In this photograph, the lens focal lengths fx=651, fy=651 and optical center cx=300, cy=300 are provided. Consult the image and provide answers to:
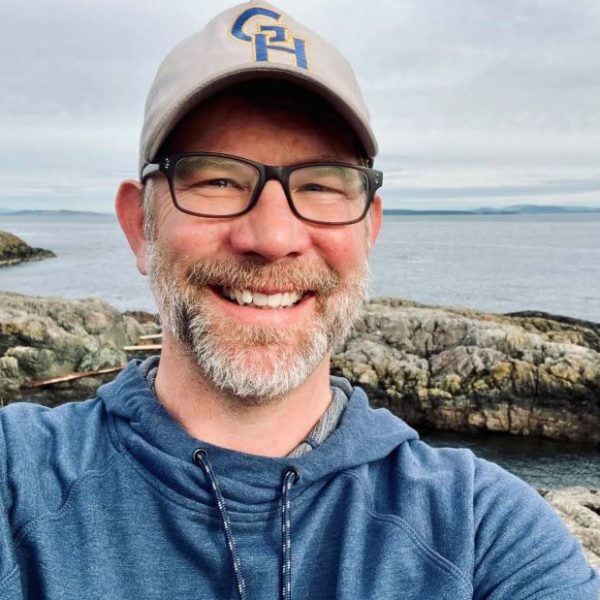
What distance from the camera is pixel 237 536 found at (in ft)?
6.86

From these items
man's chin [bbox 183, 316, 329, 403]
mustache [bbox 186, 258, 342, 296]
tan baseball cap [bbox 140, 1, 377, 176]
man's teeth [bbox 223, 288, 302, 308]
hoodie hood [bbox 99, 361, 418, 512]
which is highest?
tan baseball cap [bbox 140, 1, 377, 176]

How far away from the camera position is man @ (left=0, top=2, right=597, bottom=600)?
201 cm

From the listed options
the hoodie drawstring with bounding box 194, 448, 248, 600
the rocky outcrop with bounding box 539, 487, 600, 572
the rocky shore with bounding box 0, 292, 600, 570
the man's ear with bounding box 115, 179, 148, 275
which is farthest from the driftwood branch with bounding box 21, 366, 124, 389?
the hoodie drawstring with bounding box 194, 448, 248, 600

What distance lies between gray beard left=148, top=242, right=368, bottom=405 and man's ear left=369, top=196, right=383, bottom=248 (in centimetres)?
45

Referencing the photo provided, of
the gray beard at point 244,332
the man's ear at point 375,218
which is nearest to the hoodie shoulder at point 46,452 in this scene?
the gray beard at point 244,332

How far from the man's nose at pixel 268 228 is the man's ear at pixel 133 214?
56 cm

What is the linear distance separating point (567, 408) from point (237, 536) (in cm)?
2422

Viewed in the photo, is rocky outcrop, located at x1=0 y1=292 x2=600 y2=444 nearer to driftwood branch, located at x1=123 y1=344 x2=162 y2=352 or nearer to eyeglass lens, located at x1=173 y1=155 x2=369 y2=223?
driftwood branch, located at x1=123 y1=344 x2=162 y2=352

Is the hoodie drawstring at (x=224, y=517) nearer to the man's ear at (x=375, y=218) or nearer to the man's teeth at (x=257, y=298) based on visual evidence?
the man's teeth at (x=257, y=298)

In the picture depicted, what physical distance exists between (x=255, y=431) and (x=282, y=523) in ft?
1.32

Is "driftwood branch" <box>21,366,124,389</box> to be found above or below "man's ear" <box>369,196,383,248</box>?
below

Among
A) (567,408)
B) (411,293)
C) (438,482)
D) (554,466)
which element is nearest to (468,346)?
(567,408)

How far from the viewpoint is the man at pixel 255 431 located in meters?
2.01

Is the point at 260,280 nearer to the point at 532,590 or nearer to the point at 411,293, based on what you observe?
the point at 532,590
